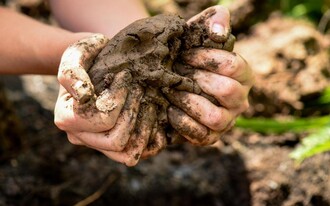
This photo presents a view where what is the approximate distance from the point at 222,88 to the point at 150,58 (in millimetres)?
225

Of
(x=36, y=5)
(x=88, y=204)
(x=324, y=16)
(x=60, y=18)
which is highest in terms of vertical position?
(x=60, y=18)

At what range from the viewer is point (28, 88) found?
105 inches

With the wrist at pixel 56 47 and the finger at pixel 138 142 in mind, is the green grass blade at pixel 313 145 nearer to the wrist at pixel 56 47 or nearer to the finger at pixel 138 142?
the finger at pixel 138 142

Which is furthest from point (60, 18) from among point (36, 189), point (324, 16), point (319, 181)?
point (324, 16)

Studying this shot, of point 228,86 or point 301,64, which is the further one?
point 301,64

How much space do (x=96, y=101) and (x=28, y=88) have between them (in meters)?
1.37

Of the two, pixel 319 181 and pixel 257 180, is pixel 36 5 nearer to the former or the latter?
pixel 257 180

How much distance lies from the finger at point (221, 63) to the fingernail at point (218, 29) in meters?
0.05

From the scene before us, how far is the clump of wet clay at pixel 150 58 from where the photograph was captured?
1482mm

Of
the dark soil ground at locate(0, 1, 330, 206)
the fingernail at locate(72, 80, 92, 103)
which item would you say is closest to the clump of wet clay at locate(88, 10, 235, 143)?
the fingernail at locate(72, 80, 92, 103)

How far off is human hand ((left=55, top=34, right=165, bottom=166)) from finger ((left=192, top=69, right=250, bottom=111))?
0.17 metres

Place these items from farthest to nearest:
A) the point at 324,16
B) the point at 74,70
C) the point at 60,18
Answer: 1. the point at 324,16
2. the point at 60,18
3. the point at 74,70

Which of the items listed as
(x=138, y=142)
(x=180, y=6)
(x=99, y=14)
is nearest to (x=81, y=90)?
(x=138, y=142)

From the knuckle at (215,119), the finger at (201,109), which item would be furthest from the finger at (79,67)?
the knuckle at (215,119)
